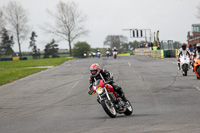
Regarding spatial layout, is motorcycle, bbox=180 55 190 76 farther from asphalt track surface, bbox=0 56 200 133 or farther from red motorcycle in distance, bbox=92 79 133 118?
red motorcycle in distance, bbox=92 79 133 118

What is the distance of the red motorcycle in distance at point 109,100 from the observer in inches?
355

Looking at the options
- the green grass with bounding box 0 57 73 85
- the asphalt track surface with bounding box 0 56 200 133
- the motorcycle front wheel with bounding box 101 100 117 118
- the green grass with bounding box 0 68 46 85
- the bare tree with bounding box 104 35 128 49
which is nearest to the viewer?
the asphalt track surface with bounding box 0 56 200 133

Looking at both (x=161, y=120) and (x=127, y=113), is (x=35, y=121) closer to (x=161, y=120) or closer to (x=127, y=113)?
(x=127, y=113)

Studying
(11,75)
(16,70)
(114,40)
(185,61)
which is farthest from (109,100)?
(114,40)

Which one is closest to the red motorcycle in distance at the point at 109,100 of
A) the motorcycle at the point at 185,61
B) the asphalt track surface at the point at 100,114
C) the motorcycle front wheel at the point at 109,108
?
the motorcycle front wheel at the point at 109,108

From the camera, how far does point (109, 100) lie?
9094 millimetres

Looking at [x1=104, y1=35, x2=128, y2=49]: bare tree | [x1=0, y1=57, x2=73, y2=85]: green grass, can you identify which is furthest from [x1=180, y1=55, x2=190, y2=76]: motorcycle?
[x1=104, y1=35, x2=128, y2=49]: bare tree

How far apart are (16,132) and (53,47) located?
121 metres

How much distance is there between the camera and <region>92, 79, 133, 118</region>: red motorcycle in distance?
29.6ft

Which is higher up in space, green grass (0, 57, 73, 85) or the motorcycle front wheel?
the motorcycle front wheel

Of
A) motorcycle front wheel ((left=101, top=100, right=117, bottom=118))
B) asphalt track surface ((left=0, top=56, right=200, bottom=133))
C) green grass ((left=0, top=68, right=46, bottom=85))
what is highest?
motorcycle front wheel ((left=101, top=100, right=117, bottom=118))

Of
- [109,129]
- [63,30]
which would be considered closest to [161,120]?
[109,129]

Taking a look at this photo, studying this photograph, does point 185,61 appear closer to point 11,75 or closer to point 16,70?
point 11,75

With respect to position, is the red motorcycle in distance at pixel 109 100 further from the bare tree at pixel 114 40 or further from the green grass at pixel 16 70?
the bare tree at pixel 114 40
